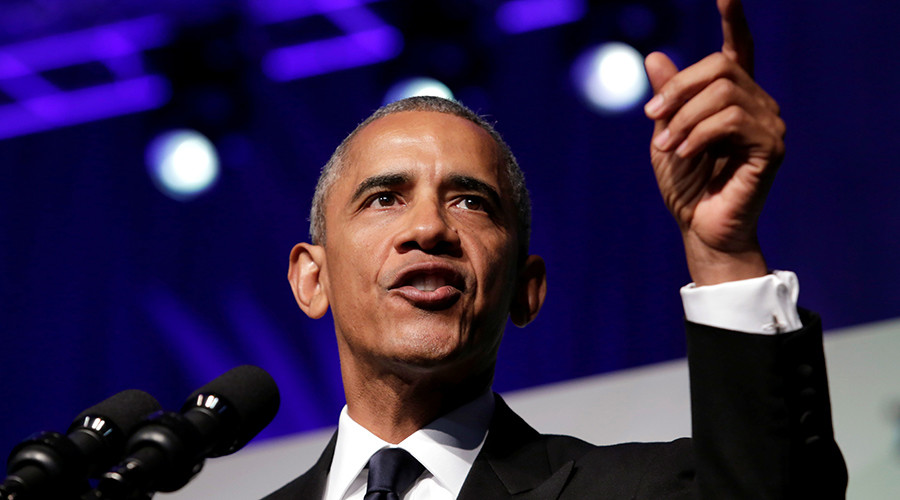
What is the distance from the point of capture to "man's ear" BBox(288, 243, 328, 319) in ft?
6.68

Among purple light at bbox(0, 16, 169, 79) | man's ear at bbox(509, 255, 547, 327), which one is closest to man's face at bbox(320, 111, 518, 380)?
man's ear at bbox(509, 255, 547, 327)

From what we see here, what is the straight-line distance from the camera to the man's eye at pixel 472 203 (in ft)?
6.12

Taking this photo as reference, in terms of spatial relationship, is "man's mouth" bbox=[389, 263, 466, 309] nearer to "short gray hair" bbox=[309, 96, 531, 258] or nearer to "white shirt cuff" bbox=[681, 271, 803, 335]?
"short gray hair" bbox=[309, 96, 531, 258]

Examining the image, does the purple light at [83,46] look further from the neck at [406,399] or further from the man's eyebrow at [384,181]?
the neck at [406,399]

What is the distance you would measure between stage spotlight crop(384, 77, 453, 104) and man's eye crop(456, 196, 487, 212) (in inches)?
63.0

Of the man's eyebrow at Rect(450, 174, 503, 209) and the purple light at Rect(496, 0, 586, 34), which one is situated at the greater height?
the purple light at Rect(496, 0, 586, 34)

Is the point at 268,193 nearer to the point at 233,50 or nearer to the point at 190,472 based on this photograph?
the point at 233,50

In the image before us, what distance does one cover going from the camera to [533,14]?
138 inches

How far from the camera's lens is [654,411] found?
8.45ft

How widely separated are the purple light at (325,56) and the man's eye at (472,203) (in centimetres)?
185

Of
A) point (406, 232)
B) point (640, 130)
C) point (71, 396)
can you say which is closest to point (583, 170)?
point (640, 130)

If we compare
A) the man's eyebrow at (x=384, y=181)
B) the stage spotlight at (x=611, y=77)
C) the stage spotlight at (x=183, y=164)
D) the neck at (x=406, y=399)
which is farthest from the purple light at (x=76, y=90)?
the neck at (x=406, y=399)

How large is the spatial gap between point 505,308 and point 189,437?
826mm

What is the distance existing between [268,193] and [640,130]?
137 centimetres
